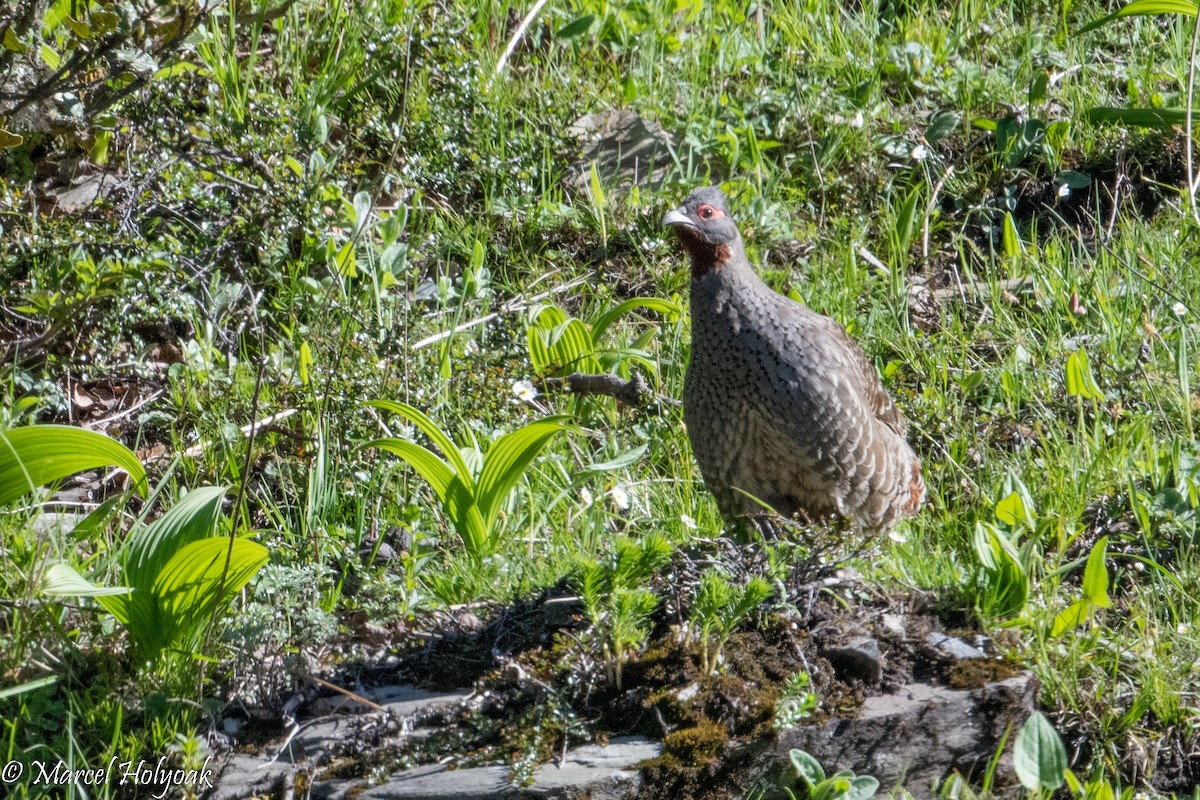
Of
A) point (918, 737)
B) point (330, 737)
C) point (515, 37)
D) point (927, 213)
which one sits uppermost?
point (515, 37)

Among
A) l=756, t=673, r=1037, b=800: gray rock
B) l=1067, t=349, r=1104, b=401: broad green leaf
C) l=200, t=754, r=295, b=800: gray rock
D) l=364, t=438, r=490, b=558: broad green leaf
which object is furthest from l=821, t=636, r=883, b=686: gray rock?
l=1067, t=349, r=1104, b=401: broad green leaf

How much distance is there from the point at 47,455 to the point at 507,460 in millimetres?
1420

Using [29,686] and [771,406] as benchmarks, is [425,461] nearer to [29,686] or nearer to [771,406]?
[771,406]

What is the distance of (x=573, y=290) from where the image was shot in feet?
21.4

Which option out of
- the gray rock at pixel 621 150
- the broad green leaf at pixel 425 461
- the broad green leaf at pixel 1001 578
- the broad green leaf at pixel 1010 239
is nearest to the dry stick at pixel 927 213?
the broad green leaf at pixel 1010 239

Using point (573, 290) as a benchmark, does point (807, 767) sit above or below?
below

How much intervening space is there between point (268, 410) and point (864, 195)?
340 cm

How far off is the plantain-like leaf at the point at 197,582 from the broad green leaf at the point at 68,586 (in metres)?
0.13

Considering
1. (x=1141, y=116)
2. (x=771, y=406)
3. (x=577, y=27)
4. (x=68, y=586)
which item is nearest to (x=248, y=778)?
(x=68, y=586)

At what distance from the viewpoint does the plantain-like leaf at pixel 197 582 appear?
3451 millimetres

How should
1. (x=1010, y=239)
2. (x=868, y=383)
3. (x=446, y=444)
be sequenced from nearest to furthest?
(x=446, y=444) → (x=868, y=383) → (x=1010, y=239)

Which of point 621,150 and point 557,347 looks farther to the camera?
point 621,150

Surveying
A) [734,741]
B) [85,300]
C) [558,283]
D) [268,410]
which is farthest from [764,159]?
[734,741]

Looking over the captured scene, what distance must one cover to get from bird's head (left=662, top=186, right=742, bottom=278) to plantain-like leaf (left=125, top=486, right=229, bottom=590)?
6.59ft
